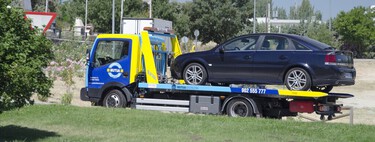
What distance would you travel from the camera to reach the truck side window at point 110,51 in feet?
57.9

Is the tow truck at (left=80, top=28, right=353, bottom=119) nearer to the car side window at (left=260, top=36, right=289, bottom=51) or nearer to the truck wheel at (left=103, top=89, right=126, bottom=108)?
the truck wheel at (left=103, top=89, right=126, bottom=108)

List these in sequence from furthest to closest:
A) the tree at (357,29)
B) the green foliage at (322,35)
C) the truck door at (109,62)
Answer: the tree at (357,29) → the green foliage at (322,35) → the truck door at (109,62)

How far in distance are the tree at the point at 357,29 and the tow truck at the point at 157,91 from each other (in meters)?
54.7

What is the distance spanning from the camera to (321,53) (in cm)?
1482

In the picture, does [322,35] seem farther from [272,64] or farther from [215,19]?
[272,64]

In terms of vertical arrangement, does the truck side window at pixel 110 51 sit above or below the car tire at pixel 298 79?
above

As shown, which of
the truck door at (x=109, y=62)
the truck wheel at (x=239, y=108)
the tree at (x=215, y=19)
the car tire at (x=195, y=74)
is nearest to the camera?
the truck wheel at (x=239, y=108)

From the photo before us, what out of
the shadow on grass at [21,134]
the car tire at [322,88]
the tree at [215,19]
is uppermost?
the tree at [215,19]

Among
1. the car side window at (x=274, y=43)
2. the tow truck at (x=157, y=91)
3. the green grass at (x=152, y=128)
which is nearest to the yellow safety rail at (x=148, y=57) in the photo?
the tow truck at (x=157, y=91)

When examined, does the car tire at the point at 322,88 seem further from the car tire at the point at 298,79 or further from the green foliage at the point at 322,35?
the green foliage at the point at 322,35

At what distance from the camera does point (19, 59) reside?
960 cm

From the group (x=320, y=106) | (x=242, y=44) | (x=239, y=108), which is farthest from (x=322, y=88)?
(x=242, y=44)

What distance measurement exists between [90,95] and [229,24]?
196ft

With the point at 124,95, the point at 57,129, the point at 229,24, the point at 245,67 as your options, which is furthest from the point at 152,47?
the point at 229,24
